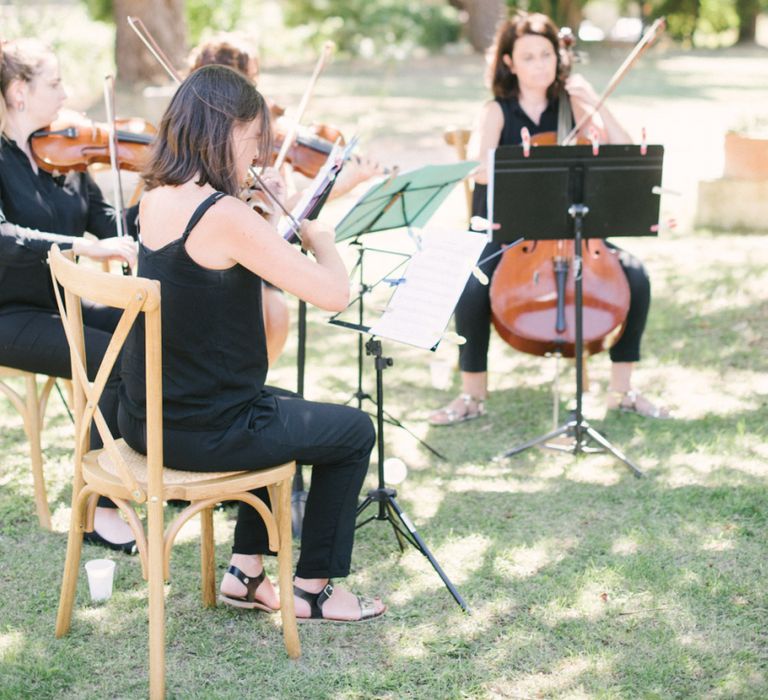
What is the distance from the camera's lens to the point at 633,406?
4.42m

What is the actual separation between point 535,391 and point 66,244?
225 cm

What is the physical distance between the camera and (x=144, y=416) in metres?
2.60

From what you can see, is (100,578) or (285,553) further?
(100,578)

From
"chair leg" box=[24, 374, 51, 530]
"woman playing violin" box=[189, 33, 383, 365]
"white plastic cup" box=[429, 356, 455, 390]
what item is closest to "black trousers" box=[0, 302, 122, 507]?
"chair leg" box=[24, 374, 51, 530]

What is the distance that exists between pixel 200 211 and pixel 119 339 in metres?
0.35

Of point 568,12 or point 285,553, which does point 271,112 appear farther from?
point 568,12

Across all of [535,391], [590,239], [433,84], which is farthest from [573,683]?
[433,84]

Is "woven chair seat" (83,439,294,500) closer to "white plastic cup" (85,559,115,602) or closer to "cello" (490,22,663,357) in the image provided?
"white plastic cup" (85,559,115,602)

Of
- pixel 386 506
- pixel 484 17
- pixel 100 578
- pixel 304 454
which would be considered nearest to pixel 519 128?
pixel 386 506

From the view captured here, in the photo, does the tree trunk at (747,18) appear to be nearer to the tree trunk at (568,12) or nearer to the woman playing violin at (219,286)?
the tree trunk at (568,12)

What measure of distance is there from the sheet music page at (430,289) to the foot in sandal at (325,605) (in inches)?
28.5

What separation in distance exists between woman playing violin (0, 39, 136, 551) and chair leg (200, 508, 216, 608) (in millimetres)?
473

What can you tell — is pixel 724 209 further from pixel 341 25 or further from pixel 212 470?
pixel 341 25

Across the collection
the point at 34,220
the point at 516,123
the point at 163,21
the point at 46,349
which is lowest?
the point at 46,349
